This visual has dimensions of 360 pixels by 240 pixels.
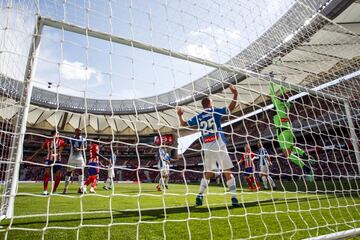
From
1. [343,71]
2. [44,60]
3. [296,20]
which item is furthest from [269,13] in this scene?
[44,60]

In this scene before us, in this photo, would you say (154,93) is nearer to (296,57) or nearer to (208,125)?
(208,125)

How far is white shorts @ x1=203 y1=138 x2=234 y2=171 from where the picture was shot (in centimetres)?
400

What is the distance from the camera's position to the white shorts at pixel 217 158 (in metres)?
4.00

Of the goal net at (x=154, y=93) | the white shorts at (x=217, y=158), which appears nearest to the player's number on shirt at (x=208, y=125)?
the goal net at (x=154, y=93)

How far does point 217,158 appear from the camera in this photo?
13.4ft

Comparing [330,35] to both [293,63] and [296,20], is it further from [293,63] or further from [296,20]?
[296,20]

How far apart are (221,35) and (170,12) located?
4.14ft

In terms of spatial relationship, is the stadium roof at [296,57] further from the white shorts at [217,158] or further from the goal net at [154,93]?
the white shorts at [217,158]

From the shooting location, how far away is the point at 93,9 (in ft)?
11.5

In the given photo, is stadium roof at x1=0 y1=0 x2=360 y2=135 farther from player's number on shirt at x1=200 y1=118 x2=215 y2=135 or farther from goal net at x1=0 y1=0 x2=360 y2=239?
player's number on shirt at x1=200 y1=118 x2=215 y2=135

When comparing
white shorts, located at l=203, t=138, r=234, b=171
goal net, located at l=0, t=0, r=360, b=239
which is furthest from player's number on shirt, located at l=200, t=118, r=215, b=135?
white shorts, located at l=203, t=138, r=234, b=171

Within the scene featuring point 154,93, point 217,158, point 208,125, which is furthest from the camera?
point 208,125

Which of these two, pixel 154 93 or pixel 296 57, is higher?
pixel 296 57

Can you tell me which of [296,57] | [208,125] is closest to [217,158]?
[208,125]
